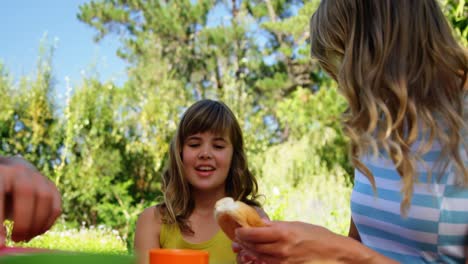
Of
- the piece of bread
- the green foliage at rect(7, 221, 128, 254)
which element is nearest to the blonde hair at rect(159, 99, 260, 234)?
the piece of bread

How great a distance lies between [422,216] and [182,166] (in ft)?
4.54

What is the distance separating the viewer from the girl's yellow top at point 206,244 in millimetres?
2218

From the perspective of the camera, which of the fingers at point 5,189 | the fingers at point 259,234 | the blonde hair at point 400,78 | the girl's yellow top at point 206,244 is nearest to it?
the fingers at point 5,189

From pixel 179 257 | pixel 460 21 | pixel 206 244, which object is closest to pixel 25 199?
pixel 179 257

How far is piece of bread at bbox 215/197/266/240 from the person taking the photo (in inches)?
35.3

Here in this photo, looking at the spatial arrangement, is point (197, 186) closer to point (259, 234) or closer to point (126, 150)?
point (259, 234)

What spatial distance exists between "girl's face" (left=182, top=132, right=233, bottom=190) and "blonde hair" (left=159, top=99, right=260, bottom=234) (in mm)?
25

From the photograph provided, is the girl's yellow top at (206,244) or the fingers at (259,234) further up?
the fingers at (259,234)

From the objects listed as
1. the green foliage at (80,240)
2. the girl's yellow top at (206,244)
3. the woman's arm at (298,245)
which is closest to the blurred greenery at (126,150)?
the green foliage at (80,240)

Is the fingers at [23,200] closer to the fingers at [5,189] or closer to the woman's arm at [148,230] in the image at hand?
the fingers at [5,189]

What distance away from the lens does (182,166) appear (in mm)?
2408

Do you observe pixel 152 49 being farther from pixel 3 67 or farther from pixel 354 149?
pixel 354 149

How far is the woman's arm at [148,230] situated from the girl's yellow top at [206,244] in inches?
1.1

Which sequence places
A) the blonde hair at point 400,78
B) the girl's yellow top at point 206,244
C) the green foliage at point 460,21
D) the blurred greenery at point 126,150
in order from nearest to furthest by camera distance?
1. the blonde hair at point 400,78
2. the girl's yellow top at point 206,244
3. the green foliage at point 460,21
4. the blurred greenery at point 126,150
